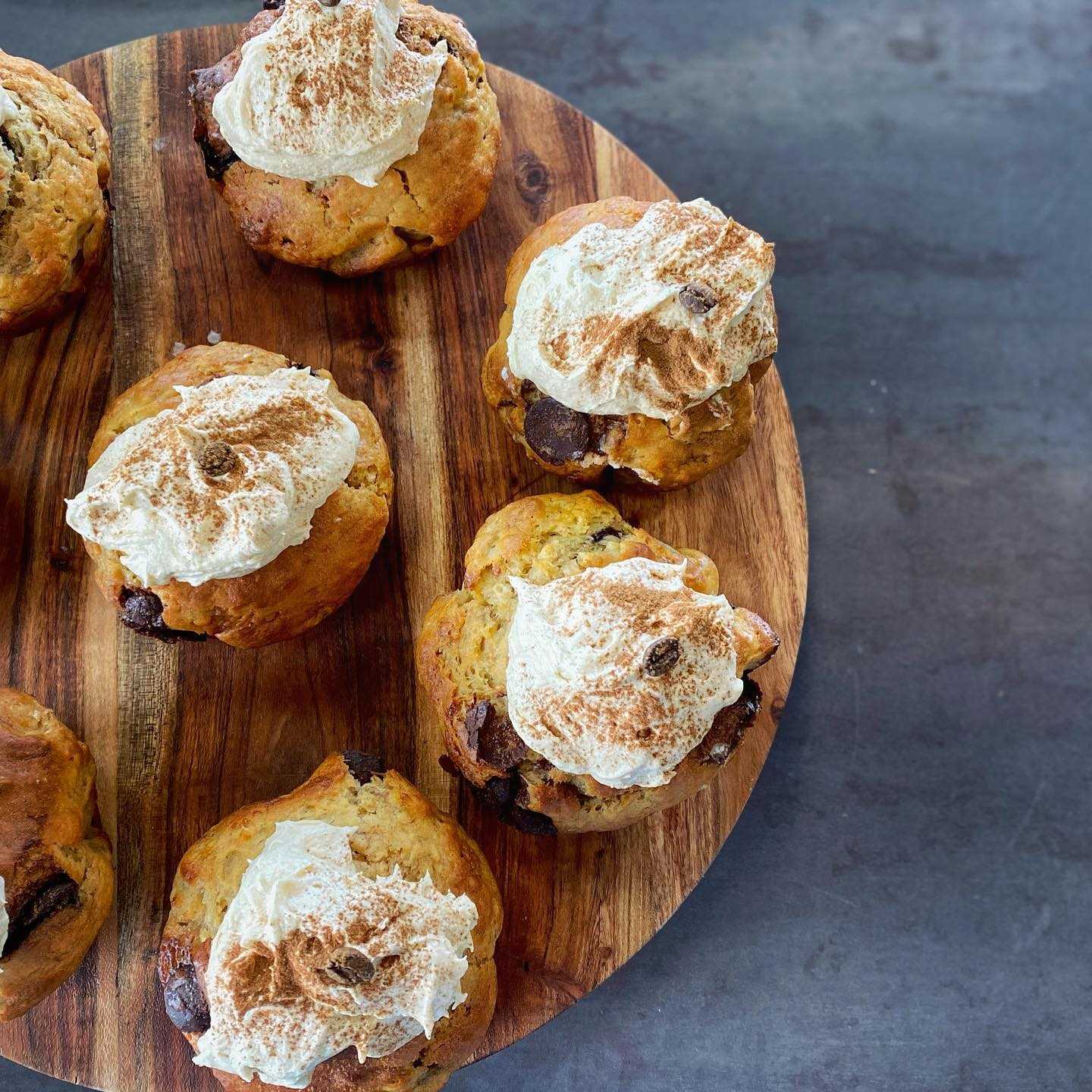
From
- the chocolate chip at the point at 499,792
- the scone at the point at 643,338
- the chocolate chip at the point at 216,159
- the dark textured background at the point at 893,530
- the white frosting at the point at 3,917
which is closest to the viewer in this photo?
the white frosting at the point at 3,917

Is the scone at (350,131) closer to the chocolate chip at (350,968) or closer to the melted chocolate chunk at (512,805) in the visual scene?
the melted chocolate chunk at (512,805)

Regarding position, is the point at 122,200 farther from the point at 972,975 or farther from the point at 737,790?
the point at 972,975

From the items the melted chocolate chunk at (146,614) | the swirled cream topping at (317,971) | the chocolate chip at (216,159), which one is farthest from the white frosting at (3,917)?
the chocolate chip at (216,159)

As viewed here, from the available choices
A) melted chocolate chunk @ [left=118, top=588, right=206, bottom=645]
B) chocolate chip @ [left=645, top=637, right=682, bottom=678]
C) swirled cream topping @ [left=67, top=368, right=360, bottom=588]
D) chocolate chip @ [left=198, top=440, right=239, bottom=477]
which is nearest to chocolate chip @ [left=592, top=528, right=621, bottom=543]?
chocolate chip @ [left=645, top=637, right=682, bottom=678]

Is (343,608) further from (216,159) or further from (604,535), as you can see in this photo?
(216,159)

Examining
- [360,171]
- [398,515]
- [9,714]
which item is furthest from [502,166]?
[9,714]

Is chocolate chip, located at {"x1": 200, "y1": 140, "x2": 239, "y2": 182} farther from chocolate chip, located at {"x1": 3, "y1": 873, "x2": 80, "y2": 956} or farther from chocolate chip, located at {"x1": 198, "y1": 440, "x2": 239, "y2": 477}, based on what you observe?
chocolate chip, located at {"x1": 3, "y1": 873, "x2": 80, "y2": 956}
